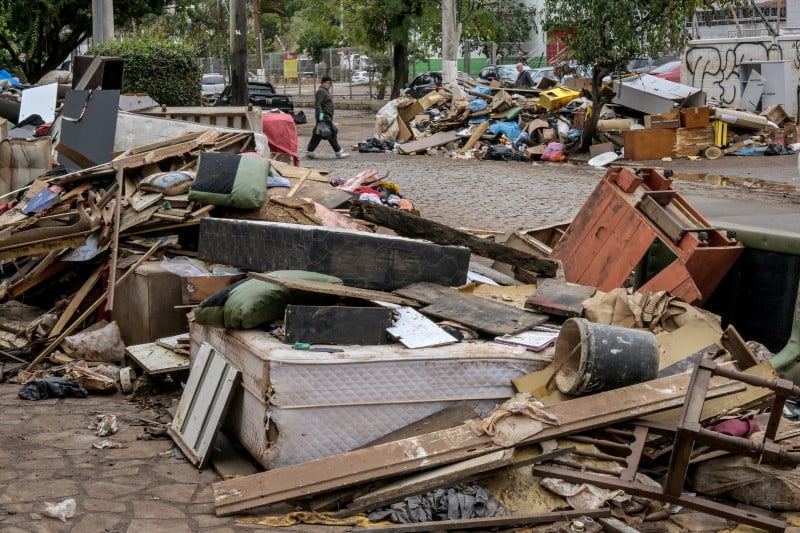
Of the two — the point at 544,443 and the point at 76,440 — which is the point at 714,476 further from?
the point at 76,440

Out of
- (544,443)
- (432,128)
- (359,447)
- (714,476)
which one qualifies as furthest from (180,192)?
(432,128)

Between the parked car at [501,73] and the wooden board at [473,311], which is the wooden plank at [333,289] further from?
the parked car at [501,73]

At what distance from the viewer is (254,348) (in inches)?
209

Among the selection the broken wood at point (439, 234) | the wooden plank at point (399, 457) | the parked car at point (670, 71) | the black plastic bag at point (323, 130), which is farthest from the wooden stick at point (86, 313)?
the parked car at point (670, 71)

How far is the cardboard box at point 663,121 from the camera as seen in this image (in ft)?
65.2

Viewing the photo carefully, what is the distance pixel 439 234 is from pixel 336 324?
187cm

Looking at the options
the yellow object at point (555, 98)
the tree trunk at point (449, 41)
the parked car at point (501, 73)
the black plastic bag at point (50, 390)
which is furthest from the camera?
the parked car at point (501, 73)

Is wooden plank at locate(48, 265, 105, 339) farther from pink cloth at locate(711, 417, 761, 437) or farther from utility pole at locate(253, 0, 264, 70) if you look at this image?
utility pole at locate(253, 0, 264, 70)

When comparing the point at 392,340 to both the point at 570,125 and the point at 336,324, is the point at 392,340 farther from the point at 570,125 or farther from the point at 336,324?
the point at 570,125

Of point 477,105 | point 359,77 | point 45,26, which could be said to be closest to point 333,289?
point 477,105

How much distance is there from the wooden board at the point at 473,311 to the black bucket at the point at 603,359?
0.51 metres

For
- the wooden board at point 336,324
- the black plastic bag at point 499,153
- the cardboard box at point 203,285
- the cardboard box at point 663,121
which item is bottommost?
the black plastic bag at point 499,153

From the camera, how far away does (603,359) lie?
522cm

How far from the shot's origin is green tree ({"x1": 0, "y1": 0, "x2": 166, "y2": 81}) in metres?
28.2
